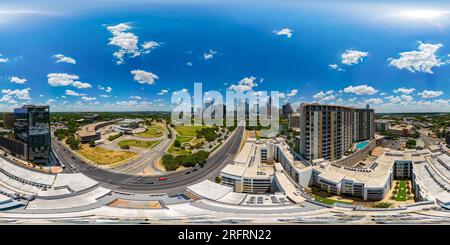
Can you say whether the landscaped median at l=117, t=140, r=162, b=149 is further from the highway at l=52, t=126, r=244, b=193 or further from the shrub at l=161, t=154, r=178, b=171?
the highway at l=52, t=126, r=244, b=193

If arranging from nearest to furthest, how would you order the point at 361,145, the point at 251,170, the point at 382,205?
the point at 382,205, the point at 251,170, the point at 361,145

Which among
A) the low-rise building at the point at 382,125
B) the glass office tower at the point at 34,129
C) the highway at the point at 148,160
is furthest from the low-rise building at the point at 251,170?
the glass office tower at the point at 34,129

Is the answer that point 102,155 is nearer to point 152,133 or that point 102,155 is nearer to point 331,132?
point 152,133

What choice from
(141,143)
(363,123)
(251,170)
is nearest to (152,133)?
(141,143)

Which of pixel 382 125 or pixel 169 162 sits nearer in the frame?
pixel 169 162
